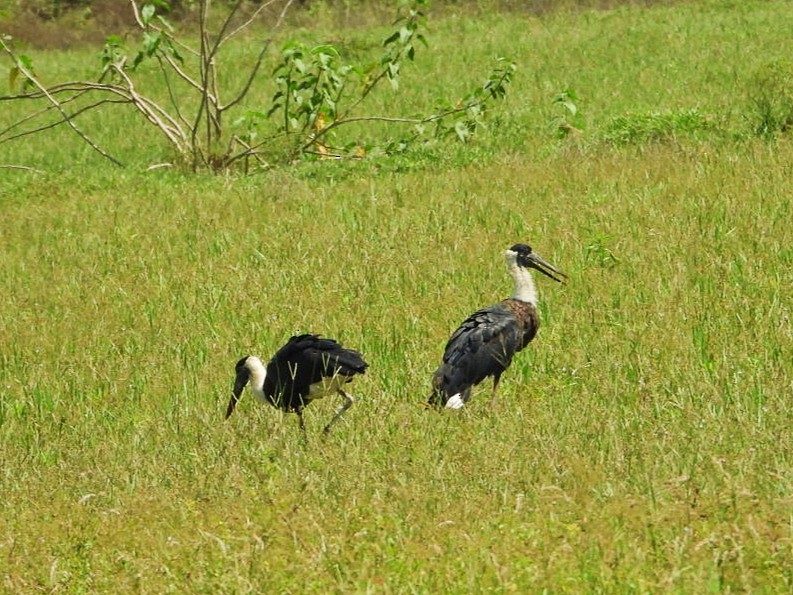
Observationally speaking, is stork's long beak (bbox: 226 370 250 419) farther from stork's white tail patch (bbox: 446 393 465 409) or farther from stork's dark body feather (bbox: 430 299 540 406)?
stork's white tail patch (bbox: 446 393 465 409)

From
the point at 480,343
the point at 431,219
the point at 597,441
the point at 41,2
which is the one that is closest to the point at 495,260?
the point at 431,219

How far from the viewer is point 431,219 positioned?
12.4m

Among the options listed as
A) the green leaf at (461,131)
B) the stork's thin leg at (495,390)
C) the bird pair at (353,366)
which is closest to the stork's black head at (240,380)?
the bird pair at (353,366)

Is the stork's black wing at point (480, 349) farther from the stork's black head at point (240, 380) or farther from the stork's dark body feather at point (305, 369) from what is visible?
the stork's black head at point (240, 380)

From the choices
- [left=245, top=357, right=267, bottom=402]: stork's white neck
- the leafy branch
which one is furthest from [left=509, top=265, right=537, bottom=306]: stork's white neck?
the leafy branch

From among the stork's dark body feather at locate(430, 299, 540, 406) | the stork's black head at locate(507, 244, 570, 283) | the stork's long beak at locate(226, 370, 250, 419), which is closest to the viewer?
the stork's dark body feather at locate(430, 299, 540, 406)

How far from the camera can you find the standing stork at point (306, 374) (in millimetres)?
6953

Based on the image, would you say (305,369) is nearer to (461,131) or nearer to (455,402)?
(455,402)

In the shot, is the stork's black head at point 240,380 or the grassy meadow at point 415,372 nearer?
the grassy meadow at point 415,372

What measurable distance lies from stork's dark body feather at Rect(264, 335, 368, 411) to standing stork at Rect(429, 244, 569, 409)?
0.51 meters

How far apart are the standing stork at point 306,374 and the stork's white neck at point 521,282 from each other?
138 cm

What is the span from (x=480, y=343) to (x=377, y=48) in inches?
907

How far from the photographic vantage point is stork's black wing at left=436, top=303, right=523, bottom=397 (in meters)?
7.15

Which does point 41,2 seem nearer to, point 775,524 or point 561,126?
point 561,126
